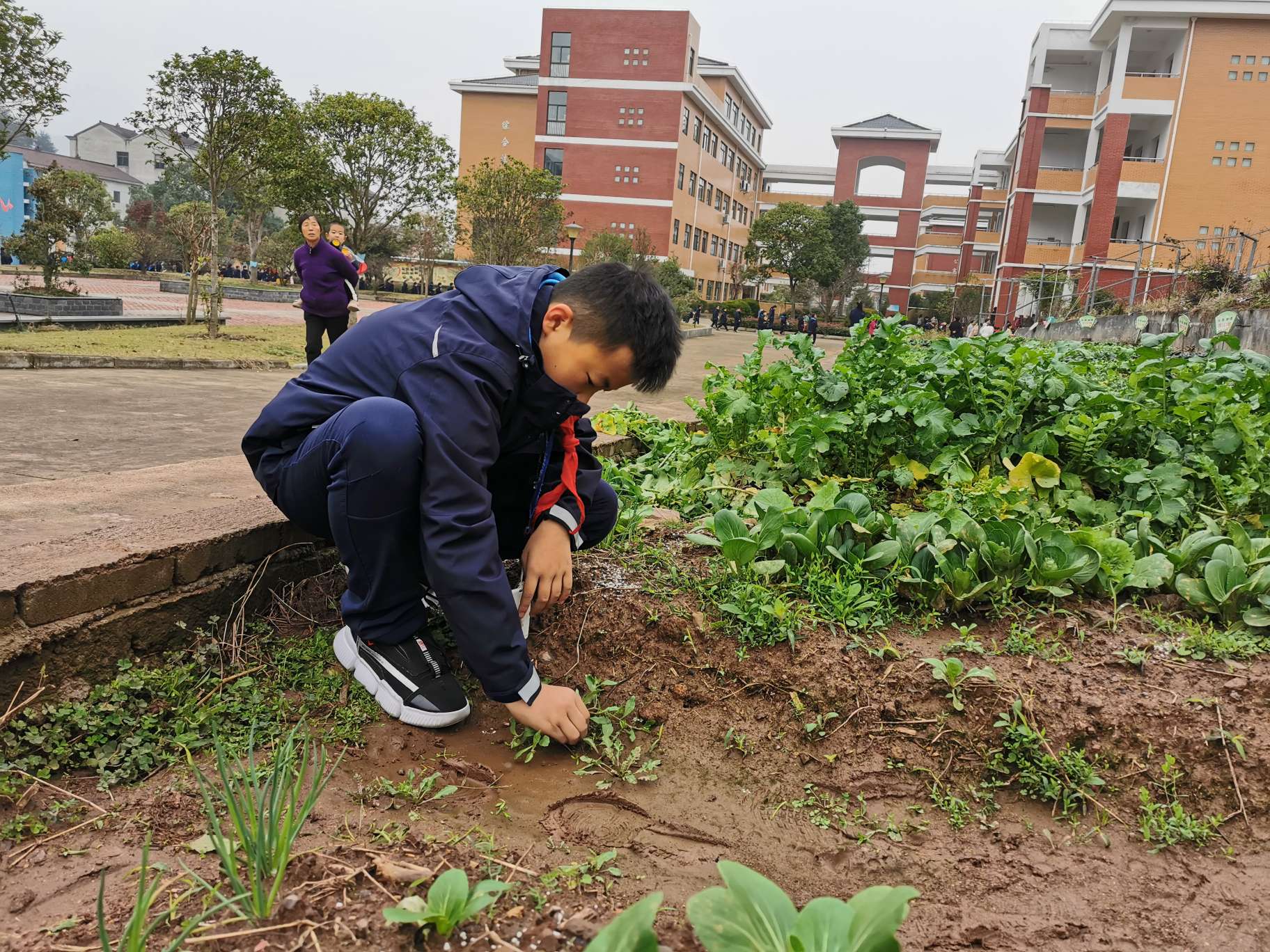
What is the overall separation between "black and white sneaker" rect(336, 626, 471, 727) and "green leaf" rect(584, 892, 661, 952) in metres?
0.97

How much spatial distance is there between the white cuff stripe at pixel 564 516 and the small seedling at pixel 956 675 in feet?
2.88

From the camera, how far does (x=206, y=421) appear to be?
5344 mm

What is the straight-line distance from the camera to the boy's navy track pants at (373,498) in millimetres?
1714

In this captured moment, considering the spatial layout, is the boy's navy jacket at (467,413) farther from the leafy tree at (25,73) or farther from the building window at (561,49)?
the building window at (561,49)

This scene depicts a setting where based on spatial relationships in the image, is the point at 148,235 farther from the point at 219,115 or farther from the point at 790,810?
the point at 790,810

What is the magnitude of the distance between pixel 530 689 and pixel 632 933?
736mm

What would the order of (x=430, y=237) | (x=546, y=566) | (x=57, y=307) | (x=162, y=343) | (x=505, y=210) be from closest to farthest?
1. (x=546, y=566)
2. (x=162, y=343)
3. (x=57, y=307)
4. (x=505, y=210)
5. (x=430, y=237)

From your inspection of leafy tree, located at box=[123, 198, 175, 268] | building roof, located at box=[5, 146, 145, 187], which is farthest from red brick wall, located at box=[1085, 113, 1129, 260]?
building roof, located at box=[5, 146, 145, 187]

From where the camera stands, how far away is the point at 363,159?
24.2 m

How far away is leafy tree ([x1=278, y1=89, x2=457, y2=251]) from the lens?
23.7 m

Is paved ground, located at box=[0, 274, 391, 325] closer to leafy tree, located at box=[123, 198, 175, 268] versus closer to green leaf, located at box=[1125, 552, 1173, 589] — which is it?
leafy tree, located at box=[123, 198, 175, 268]

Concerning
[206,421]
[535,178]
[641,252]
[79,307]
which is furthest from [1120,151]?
[206,421]

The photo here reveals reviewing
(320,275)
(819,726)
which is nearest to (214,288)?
(320,275)

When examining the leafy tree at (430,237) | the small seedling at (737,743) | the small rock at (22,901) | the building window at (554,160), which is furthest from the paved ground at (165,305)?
the building window at (554,160)
